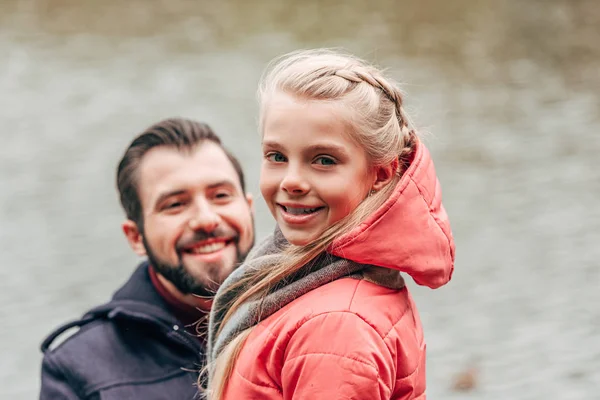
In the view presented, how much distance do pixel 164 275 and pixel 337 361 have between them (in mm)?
1550

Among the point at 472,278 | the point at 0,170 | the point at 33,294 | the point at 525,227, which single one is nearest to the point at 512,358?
the point at 472,278

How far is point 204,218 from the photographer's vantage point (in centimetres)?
334

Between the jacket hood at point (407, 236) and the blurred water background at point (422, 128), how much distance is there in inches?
18.6

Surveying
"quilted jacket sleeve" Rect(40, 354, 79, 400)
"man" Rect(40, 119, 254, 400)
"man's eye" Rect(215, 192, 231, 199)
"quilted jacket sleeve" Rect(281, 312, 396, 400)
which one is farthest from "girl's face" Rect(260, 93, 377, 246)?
"quilted jacket sleeve" Rect(40, 354, 79, 400)

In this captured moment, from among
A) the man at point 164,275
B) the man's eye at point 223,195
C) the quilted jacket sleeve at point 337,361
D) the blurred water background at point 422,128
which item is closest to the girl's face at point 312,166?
the quilted jacket sleeve at point 337,361

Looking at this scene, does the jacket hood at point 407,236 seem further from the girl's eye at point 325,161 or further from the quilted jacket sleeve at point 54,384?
the quilted jacket sleeve at point 54,384

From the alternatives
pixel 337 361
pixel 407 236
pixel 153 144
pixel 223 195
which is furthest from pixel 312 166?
pixel 153 144

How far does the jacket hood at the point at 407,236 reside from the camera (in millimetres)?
2111

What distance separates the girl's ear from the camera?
2.22 m

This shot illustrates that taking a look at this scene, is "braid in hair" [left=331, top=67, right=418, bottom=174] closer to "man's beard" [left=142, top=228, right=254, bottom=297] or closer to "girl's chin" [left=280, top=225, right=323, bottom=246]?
"girl's chin" [left=280, top=225, right=323, bottom=246]

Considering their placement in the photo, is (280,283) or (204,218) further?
(204,218)

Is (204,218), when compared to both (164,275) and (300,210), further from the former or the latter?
(300,210)

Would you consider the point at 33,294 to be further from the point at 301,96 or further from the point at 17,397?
the point at 301,96

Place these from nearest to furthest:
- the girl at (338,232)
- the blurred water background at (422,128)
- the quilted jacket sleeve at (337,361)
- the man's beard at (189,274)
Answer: the quilted jacket sleeve at (337,361) → the girl at (338,232) → the man's beard at (189,274) → the blurred water background at (422,128)
